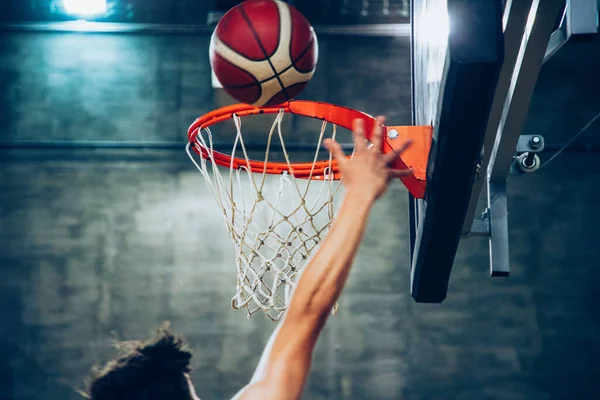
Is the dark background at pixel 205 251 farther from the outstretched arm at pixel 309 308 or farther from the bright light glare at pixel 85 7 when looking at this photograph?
the outstretched arm at pixel 309 308

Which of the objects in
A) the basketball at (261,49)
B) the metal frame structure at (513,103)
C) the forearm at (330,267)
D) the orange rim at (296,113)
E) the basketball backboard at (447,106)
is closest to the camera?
the forearm at (330,267)

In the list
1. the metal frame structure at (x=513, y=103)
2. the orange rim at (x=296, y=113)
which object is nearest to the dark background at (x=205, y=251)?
the metal frame structure at (x=513, y=103)

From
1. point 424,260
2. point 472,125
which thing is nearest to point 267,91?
point 472,125

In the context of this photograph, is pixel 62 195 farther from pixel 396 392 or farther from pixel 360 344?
pixel 396 392

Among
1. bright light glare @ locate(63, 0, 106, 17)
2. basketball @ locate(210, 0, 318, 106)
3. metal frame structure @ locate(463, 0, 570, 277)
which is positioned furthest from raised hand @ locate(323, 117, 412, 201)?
bright light glare @ locate(63, 0, 106, 17)

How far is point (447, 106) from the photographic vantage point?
255 cm

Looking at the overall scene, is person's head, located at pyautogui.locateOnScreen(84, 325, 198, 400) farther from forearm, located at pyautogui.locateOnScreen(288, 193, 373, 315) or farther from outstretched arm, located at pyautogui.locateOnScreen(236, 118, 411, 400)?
forearm, located at pyautogui.locateOnScreen(288, 193, 373, 315)

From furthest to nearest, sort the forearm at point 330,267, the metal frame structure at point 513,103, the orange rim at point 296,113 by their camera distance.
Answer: the orange rim at point 296,113 < the metal frame structure at point 513,103 < the forearm at point 330,267

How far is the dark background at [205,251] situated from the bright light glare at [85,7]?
0.25 meters

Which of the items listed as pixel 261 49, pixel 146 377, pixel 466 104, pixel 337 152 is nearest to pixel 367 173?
pixel 337 152

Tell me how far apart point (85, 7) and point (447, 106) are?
17.6ft

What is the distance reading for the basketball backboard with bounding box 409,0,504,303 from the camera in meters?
2.32

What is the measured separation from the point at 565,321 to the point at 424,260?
3613 millimetres

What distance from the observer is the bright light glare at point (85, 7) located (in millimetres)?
7043
